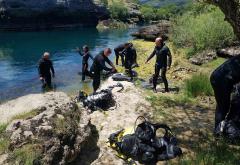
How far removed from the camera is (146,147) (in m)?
9.19

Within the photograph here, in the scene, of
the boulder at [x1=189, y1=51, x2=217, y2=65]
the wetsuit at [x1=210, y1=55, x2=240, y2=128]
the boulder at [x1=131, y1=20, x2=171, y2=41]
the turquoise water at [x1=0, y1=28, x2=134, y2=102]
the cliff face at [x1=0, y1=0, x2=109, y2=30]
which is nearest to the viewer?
the wetsuit at [x1=210, y1=55, x2=240, y2=128]

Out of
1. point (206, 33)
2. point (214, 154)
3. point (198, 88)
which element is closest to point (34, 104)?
point (214, 154)

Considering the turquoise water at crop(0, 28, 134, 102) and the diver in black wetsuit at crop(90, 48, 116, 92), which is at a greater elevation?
the diver in black wetsuit at crop(90, 48, 116, 92)

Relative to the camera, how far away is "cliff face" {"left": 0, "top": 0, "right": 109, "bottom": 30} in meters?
69.1

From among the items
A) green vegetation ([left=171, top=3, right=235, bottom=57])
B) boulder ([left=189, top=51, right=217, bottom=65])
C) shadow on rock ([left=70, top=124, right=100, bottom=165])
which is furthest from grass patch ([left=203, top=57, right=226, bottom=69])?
shadow on rock ([left=70, top=124, right=100, bottom=165])

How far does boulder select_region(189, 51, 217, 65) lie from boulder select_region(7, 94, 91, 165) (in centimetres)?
1561

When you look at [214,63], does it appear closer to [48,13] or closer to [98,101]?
[98,101]

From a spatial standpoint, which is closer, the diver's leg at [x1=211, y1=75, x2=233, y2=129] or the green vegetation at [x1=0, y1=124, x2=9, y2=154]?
the green vegetation at [x1=0, y1=124, x2=9, y2=154]

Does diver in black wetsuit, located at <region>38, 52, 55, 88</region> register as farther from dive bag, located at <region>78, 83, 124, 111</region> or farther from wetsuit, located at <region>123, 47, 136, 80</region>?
dive bag, located at <region>78, 83, 124, 111</region>

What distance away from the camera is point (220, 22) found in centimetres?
2634

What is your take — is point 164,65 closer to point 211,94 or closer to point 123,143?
point 211,94

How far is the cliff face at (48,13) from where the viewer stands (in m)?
69.1

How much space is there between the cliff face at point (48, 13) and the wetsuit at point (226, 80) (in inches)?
2398

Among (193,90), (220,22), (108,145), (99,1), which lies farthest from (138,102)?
(99,1)
